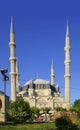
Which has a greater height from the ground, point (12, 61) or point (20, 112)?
point (12, 61)

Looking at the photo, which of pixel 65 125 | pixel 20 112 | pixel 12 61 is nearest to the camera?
pixel 65 125

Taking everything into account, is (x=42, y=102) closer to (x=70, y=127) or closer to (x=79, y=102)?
(x=79, y=102)

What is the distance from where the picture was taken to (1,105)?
39219 mm

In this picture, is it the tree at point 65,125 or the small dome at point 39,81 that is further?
the small dome at point 39,81

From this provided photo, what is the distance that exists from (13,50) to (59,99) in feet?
101

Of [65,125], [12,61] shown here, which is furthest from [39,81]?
[65,125]

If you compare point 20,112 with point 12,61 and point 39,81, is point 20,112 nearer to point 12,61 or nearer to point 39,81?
point 12,61

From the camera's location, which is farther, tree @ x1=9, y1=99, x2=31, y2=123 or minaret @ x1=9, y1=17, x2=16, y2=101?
minaret @ x1=9, y1=17, x2=16, y2=101

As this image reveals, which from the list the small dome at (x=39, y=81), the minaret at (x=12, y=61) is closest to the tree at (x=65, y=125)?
the minaret at (x=12, y=61)

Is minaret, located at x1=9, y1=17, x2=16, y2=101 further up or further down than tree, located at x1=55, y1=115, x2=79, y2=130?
further up

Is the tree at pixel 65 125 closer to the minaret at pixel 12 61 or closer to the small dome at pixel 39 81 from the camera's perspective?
the minaret at pixel 12 61

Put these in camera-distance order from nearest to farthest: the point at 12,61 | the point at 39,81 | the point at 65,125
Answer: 1. the point at 65,125
2. the point at 12,61
3. the point at 39,81

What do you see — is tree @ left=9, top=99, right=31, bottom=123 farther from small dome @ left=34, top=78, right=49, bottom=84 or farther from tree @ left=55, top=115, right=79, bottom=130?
small dome @ left=34, top=78, right=49, bottom=84

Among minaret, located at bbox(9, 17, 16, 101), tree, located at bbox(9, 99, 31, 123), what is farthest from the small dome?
tree, located at bbox(9, 99, 31, 123)
